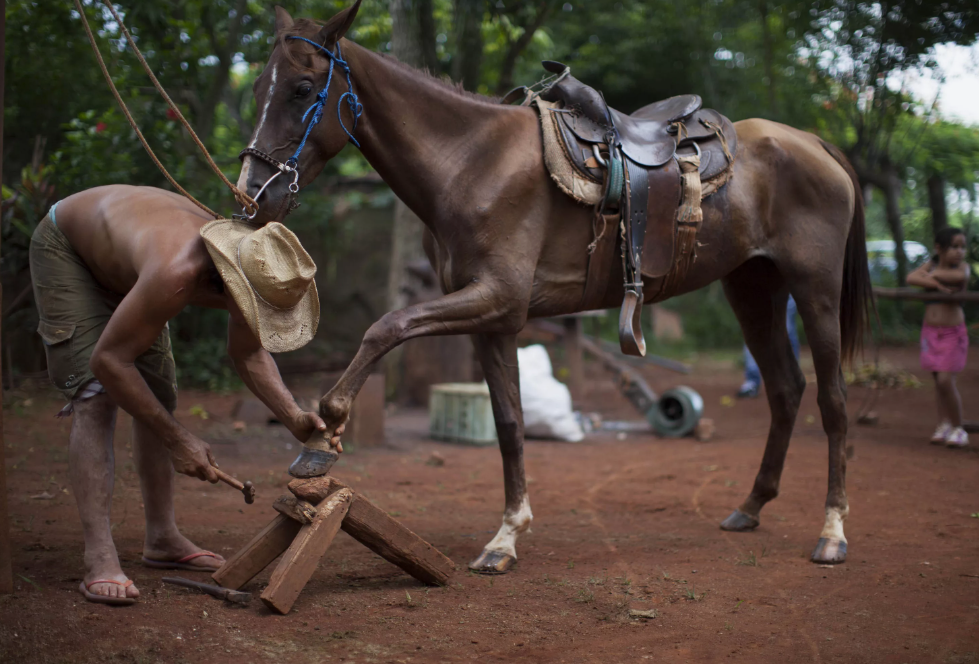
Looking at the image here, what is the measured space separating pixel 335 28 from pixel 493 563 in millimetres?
2275

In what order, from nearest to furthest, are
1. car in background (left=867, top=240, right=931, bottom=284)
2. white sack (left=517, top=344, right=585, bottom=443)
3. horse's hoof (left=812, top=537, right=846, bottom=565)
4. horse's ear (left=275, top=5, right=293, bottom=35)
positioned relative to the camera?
horse's ear (left=275, top=5, right=293, bottom=35), horse's hoof (left=812, top=537, right=846, bottom=565), white sack (left=517, top=344, right=585, bottom=443), car in background (left=867, top=240, right=931, bottom=284)

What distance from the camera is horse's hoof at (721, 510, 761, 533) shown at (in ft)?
13.6

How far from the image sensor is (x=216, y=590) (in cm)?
286

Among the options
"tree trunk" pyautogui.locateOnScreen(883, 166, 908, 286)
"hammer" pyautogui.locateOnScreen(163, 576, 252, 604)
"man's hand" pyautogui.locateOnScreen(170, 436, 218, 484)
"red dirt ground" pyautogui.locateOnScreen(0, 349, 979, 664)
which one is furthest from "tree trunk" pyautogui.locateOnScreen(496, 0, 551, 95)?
"tree trunk" pyautogui.locateOnScreen(883, 166, 908, 286)

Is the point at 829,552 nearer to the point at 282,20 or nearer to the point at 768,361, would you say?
the point at 768,361

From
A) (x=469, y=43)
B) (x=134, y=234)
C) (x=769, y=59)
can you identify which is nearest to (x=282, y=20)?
(x=134, y=234)

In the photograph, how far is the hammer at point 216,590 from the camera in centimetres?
280

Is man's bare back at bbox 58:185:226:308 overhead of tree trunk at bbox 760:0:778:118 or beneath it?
beneath

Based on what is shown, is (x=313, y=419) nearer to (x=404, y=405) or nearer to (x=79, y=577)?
(x=79, y=577)

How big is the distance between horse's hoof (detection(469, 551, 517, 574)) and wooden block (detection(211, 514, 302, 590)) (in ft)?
2.71

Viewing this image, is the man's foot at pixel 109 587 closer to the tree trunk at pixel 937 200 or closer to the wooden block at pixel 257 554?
the wooden block at pixel 257 554

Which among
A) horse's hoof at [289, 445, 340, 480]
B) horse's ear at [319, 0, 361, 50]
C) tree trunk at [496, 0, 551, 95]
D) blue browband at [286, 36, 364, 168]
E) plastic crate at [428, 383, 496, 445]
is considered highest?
tree trunk at [496, 0, 551, 95]

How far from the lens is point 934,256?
6754mm

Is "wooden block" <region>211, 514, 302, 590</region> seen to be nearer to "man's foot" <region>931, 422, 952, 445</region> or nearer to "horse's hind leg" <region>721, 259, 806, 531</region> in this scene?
"horse's hind leg" <region>721, 259, 806, 531</region>
